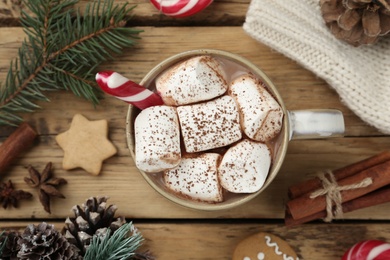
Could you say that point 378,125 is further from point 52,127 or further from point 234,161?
point 52,127

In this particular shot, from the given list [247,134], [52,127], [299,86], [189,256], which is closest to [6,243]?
[52,127]

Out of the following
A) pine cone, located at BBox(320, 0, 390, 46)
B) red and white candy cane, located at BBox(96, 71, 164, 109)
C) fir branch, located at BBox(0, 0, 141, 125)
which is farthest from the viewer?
fir branch, located at BBox(0, 0, 141, 125)

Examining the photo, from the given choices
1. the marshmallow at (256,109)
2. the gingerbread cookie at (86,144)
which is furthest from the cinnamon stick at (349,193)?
the gingerbread cookie at (86,144)

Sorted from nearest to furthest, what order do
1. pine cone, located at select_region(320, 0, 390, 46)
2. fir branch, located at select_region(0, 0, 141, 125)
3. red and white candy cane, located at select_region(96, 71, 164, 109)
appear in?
red and white candy cane, located at select_region(96, 71, 164, 109) < pine cone, located at select_region(320, 0, 390, 46) < fir branch, located at select_region(0, 0, 141, 125)

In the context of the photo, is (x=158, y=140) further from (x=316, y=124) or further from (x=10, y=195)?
(x=10, y=195)

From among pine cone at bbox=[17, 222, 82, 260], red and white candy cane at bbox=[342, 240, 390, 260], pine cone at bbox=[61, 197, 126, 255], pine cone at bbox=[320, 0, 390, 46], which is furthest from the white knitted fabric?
pine cone at bbox=[17, 222, 82, 260]

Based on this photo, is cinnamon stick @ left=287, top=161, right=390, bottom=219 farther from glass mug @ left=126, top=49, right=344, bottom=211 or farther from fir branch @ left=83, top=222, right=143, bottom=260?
fir branch @ left=83, top=222, right=143, bottom=260

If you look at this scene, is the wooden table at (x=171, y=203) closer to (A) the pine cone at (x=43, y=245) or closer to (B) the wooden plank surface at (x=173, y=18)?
(B) the wooden plank surface at (x=173, y=18)

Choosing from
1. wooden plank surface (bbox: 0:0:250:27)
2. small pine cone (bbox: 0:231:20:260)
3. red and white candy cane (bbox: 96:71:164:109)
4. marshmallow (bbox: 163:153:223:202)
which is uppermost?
wooden plank surface (bbox: 0:0:250:27)
